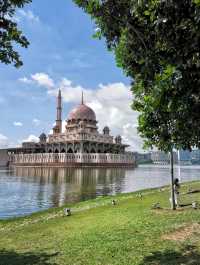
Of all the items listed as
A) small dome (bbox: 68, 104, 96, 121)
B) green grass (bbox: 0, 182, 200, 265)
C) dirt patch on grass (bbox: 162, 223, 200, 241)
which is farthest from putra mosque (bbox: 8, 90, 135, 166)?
dirt patch on grass (bbox: 162, 223, 200, 241)

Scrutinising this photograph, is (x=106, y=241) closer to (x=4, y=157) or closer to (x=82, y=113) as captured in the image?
(x=82, y=113)

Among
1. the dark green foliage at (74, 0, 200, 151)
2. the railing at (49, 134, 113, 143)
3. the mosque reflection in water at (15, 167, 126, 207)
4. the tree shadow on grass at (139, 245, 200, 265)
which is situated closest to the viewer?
the dark green foliage at (74, 0, 200, 151)

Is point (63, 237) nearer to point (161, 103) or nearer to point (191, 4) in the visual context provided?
point (161, 103)

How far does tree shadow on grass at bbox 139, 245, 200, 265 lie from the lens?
9250 mm

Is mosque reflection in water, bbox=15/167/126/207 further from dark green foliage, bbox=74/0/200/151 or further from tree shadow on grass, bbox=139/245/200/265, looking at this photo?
dark green foliage, bbox=74/0/200/151

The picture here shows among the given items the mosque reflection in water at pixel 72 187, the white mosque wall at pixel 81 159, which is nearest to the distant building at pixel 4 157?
the white mosque wall at pixel 81 159

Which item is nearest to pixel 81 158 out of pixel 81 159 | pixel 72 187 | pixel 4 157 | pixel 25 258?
pixel 81 159

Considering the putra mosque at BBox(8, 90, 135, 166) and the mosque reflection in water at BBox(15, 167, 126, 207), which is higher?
the putra mosque at BBox(8, 90, 135, 166)

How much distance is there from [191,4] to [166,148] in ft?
16.9

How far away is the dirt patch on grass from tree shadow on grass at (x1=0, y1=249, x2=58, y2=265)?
13.1 ft

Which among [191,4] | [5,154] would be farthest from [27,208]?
[5,154]

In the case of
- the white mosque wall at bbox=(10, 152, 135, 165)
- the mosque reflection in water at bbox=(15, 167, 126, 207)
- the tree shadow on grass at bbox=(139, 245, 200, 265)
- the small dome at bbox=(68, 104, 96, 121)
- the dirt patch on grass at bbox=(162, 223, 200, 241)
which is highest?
the small dome at bbox=(68, 104, 96, 121)

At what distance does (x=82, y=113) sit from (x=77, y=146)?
19.2m

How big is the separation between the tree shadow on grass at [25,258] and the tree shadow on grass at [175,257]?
2867 mm
